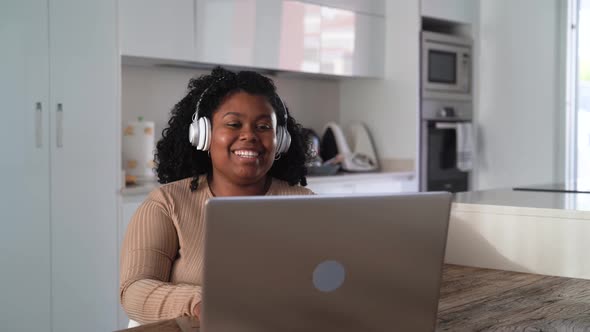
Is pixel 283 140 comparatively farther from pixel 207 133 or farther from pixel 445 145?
pixel 445 145

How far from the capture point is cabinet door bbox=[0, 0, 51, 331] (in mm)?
2900

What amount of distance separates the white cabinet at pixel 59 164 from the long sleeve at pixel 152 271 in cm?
164

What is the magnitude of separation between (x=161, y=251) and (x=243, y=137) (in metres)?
0.32

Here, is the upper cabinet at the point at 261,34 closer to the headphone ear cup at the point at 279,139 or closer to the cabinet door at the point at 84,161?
the cabinet door at the point at 84,161

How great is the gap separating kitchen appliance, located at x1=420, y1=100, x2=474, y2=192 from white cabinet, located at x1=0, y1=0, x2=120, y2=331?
7.40ft

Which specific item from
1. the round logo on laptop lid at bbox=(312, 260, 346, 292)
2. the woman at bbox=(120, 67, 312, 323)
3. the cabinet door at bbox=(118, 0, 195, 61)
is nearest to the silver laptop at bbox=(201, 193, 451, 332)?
the round logo on laptop lid at bbox=(312, 260, 346, 292)

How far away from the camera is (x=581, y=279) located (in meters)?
1.84

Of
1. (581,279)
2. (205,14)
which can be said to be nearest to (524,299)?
(581,279)

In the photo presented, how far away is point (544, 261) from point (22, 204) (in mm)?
2150

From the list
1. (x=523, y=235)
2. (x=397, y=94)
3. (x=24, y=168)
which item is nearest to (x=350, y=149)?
(x=397, y=94)

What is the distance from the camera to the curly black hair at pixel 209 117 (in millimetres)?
1645

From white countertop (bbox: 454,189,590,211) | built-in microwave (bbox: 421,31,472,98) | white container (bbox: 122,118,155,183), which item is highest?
built-in microwave (bbox: 421,31,472,98)

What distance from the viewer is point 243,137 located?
1.58m

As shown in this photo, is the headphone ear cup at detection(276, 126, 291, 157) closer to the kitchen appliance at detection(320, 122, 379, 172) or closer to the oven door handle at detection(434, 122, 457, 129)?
the kitchen appliance at detection(320, 122, 379, 172)
